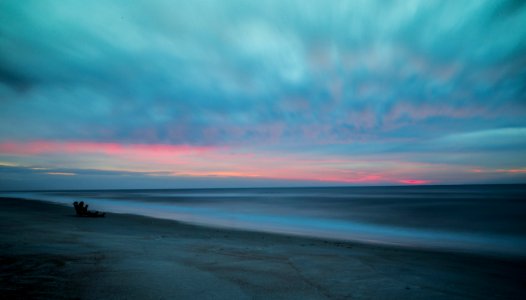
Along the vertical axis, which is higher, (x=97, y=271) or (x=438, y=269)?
(x=97, y=271)

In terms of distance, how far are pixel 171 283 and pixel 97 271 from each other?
1658 mm

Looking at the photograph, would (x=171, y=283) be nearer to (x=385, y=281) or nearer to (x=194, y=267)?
(x=194, y=267)

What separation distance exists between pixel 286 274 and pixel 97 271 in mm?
3842

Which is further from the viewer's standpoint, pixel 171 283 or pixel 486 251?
pixel 486 251

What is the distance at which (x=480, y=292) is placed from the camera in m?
5.72

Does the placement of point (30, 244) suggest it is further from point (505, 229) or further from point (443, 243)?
point (505, 229)

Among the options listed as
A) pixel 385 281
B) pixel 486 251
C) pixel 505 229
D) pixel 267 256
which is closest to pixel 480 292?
pixel 385 281

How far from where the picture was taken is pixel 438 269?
25.0 feet

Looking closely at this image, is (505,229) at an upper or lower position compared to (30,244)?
lower

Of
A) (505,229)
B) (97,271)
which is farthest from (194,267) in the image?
(505,229)

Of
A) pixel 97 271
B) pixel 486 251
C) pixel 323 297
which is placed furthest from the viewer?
pixel 486 251

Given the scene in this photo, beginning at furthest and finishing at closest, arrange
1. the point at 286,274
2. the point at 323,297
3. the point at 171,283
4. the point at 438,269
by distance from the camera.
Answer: the point at 438,269 < the point at 286,274 < the point at 171,283 < the point at 323,297

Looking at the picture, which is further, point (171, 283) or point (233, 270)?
point (233, 270)

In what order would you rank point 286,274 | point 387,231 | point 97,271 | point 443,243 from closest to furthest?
point 97,271, point 286,274, point 443,243, point 387,231
